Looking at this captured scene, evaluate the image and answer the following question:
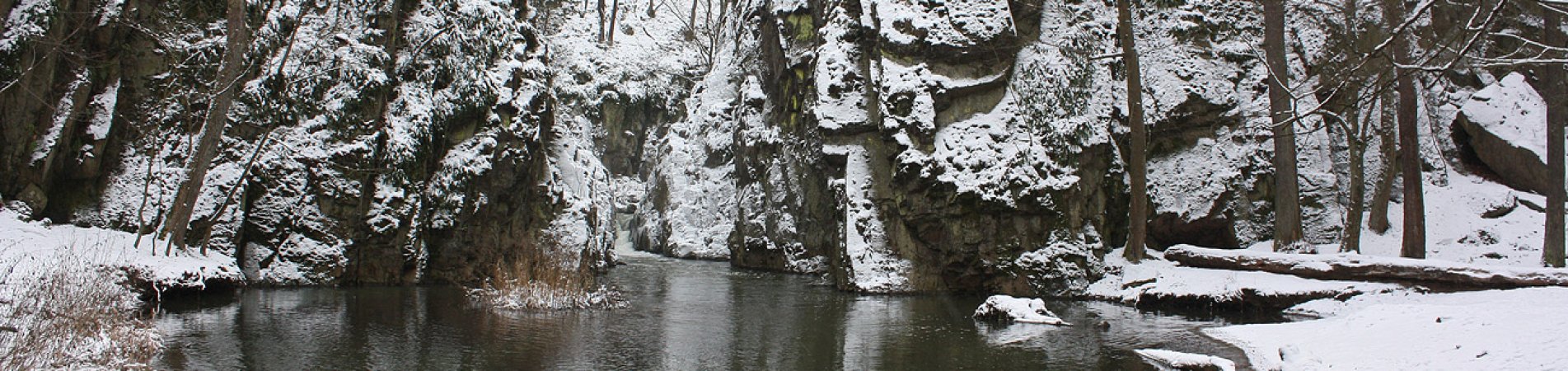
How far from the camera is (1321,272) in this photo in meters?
14.8

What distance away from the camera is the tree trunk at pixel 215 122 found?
16391 millimetres

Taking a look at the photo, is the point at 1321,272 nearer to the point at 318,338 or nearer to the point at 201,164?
the point at 318,338

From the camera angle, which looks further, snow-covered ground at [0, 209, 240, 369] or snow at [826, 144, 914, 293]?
snow at [826, 144, 914, 293]

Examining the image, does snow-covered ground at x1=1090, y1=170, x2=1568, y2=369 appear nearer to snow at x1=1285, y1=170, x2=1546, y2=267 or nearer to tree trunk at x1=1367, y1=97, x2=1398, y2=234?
snow at x1=1285, y1=170, x2=1546, y2=267

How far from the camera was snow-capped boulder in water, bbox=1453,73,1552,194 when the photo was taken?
19.8 m

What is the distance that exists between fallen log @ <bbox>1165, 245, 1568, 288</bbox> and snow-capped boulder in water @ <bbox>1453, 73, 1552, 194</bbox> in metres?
8.93

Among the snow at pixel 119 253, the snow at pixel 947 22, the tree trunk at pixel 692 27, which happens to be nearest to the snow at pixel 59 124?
the snow at pixel 119 253

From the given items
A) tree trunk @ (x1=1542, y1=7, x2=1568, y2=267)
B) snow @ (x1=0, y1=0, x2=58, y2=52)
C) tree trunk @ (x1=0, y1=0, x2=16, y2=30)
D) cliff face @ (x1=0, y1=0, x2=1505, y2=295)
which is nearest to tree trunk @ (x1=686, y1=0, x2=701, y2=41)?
cliff face @ (x1=0, y1=0, x2=1505, y2=295)

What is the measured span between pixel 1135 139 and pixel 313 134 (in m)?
19.0

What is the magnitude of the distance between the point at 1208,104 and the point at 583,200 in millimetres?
17757

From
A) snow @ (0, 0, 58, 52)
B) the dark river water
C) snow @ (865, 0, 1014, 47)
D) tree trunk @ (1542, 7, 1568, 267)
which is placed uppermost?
snow @ (865, 0, 1014, 47)

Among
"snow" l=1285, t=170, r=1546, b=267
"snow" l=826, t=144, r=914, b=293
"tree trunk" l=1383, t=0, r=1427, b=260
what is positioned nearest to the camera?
"tree trunk" l=1383, t=0, r=1427, b=260

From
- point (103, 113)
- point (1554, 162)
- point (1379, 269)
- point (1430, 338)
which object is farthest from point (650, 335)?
point (1554, 162)

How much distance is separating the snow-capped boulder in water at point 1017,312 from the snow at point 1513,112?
14.3 m
